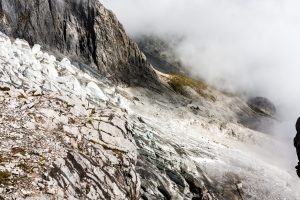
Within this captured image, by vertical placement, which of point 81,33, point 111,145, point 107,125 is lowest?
point 111,145

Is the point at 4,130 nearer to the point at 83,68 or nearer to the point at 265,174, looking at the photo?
the point at 265,174

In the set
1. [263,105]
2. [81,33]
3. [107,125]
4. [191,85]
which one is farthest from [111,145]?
Answer: [263,105]

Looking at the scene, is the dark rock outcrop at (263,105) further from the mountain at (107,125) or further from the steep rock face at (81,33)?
the steep rock face at (81,33)

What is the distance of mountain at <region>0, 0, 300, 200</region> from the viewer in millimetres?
32594

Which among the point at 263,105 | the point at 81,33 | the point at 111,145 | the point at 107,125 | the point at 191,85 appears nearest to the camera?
the point at 111,145

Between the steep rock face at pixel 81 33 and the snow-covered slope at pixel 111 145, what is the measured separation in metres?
6.71

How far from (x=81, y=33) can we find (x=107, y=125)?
6487cm

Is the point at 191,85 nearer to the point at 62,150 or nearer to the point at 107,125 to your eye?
the point at 107,125

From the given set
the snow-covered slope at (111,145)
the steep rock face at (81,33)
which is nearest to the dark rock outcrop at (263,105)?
the snow-covered slope at (111,145)

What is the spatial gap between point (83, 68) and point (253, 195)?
47625 mm

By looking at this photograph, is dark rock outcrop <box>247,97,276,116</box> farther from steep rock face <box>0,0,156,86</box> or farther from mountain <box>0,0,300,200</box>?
steep rock face <box>0,0,156,86</box>

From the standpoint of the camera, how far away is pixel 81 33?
102 m

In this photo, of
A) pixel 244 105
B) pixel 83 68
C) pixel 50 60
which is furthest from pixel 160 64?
pixel 50 60

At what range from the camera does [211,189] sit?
186 ft
